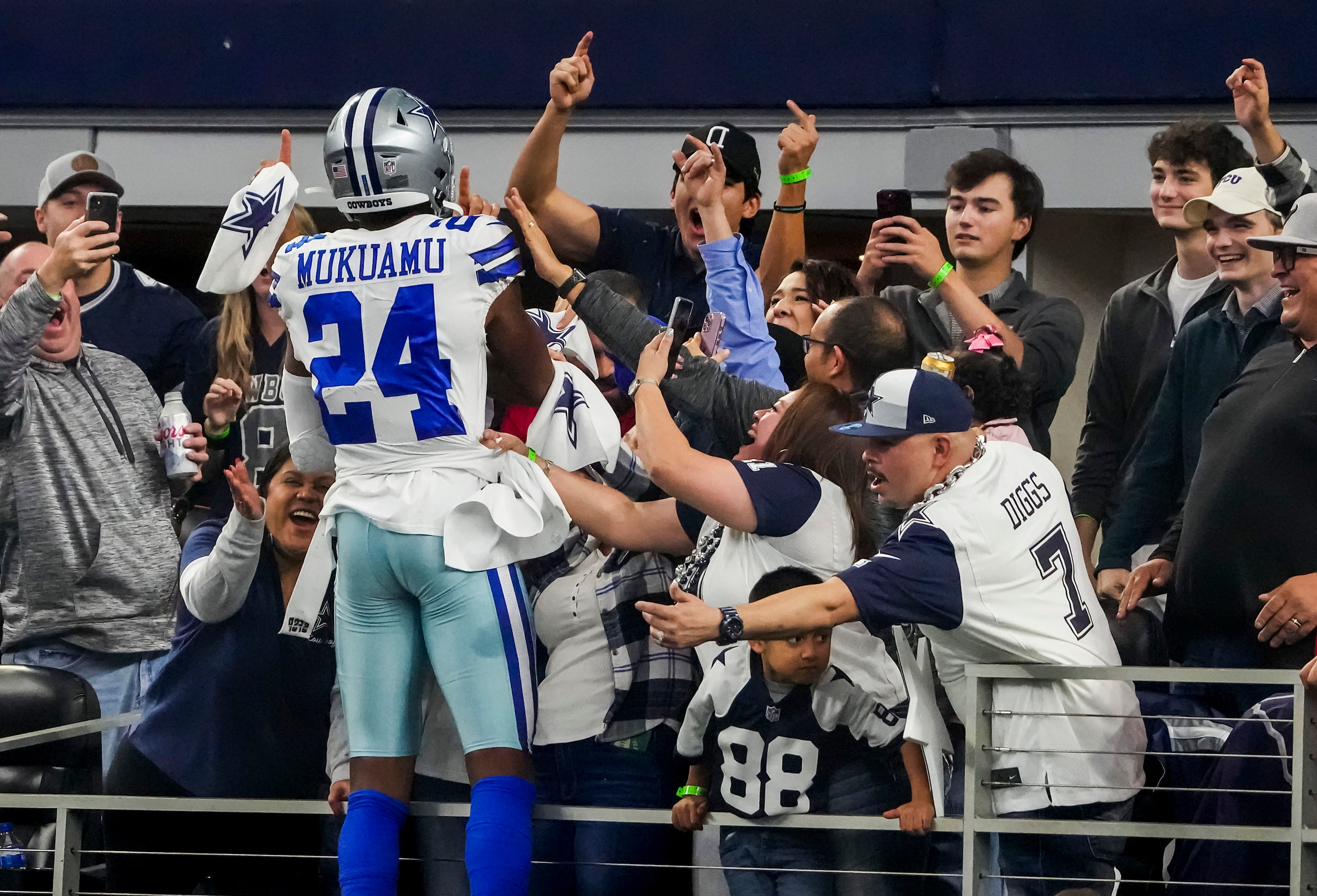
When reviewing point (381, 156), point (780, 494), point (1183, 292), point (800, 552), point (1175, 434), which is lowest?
point (800, 552)

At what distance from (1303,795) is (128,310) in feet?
11.8

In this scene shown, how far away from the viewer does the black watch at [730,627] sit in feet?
9.73

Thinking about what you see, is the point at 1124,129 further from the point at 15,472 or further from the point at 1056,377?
the point at 15,472

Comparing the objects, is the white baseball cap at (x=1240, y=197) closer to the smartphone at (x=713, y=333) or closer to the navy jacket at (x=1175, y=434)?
the navy jacket at (x=1175, y=434)

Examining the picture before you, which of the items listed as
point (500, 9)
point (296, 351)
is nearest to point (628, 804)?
point (296, 351)

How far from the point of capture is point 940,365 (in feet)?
11.6

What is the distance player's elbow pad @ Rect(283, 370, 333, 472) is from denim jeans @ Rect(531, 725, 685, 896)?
34.9 inches

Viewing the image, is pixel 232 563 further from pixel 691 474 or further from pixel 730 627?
pixel 730 627

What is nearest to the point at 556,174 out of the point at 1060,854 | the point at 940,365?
the point at 940,365

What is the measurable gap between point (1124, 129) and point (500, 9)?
2.24m

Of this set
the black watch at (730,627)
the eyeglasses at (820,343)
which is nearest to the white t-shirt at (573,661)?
the black watch at (730,627)

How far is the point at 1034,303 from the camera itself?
4.03 meters

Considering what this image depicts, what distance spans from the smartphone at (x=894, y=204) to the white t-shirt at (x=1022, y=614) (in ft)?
3.73

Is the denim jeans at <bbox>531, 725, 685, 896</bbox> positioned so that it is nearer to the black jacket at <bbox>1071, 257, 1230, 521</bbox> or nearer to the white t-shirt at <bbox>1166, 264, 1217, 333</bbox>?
the black jacket at <bbox>1071, 257, 1230, 521</bbox>
